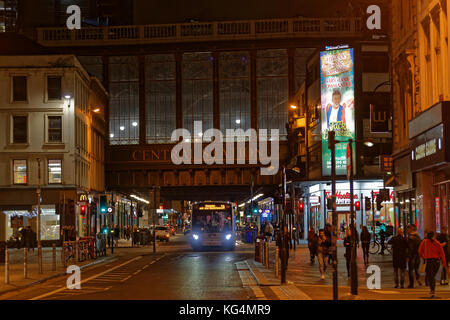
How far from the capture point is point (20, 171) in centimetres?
6266

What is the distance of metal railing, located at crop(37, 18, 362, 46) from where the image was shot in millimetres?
79312

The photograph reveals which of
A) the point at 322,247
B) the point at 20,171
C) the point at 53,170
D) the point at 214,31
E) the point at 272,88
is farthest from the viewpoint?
the point at 214,31

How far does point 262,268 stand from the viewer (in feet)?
107

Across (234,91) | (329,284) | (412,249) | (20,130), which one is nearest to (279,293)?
(329,284)

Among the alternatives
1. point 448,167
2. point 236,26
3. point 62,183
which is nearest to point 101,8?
point 236,26

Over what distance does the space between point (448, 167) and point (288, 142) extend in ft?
149

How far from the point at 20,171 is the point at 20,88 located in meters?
6.70

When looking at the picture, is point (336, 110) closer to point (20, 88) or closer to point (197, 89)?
point (197, 89)

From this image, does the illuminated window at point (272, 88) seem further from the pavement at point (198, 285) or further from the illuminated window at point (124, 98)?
the pavement at point (198, 285)

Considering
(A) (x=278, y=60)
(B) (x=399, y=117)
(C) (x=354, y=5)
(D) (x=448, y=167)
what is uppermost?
(C) (x=354, y=5)

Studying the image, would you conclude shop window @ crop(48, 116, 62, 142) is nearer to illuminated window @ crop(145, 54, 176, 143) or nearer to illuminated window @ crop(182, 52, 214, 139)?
illuminated window @ crop(145, 54, 176, 143)

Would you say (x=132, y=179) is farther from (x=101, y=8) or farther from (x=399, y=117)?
(x=101, y=8)

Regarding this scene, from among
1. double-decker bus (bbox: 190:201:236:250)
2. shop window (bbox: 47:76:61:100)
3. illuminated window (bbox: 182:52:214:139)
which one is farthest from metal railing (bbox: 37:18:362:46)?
double-decker bus (bbox: 190:201:236:250)

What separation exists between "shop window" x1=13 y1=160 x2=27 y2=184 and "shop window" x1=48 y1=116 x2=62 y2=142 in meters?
2.86
